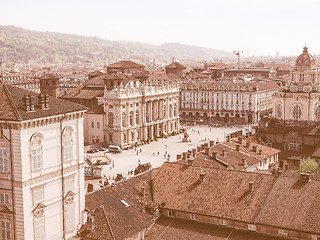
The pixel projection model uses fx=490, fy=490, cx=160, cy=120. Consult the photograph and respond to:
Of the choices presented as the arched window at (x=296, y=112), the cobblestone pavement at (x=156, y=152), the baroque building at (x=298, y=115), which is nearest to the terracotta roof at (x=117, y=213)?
the cobblestone pavement at (x=156, y=152)

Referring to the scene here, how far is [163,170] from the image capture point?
54.8m

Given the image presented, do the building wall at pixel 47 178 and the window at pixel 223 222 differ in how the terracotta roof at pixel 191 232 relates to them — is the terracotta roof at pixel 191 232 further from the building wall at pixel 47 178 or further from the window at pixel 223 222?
the building wall at pixel 47 178

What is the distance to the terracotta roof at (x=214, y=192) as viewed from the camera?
152 feet

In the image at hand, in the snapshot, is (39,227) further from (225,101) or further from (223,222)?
(225,101)

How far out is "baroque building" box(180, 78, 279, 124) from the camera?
→ 176 meters

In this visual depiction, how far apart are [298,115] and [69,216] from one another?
3308 inches

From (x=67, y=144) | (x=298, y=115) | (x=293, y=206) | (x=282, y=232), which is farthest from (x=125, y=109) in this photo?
(x=282, y=232)

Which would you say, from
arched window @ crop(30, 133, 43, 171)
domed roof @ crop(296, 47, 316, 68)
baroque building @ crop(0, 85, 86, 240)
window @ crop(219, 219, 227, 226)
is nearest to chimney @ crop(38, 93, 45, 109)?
baroque building @ crop(0, 85, 86, 240)

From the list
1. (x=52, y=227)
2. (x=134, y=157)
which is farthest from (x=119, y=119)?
(x=52, y=227)

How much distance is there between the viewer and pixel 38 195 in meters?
37.4

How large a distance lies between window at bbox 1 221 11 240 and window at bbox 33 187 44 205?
104 inches

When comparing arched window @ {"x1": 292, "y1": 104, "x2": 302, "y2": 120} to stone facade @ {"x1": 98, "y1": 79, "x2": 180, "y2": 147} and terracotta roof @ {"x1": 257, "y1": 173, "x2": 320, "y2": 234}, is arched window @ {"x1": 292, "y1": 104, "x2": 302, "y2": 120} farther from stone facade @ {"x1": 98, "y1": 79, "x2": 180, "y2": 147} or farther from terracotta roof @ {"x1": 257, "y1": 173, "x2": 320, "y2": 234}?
terracotta roof @ {"x1": 257, "y1": 173, "x2": 320, "y2": 234}

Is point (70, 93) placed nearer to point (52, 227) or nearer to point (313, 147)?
point (313, 147)

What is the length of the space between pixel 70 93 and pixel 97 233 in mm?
106669
